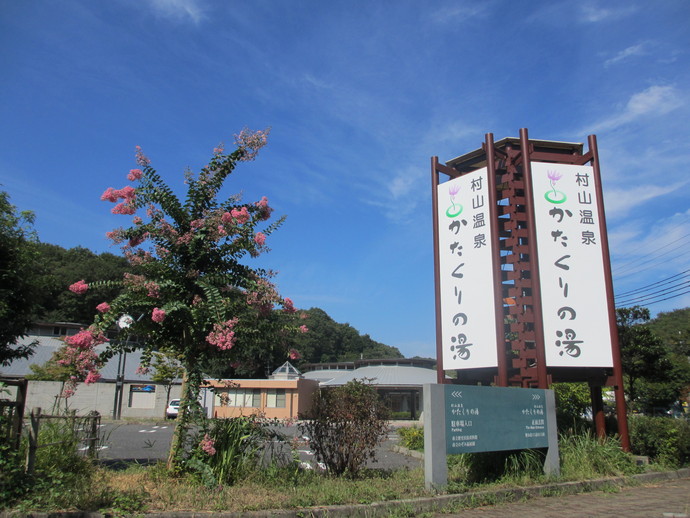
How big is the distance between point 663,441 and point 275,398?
3014 centimetres

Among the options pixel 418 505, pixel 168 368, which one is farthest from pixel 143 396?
pixel 418 505

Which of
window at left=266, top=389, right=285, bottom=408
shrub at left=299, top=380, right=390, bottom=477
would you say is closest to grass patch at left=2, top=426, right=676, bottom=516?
shrub at left=299, top=380, right=390, bottom=477

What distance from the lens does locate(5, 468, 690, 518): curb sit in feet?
17.5

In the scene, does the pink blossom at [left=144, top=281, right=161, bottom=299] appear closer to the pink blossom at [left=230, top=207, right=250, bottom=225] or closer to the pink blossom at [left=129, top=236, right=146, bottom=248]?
the pink blossom at [left=129, top=236, right=146, bottom=248]

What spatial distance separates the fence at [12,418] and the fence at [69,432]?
0.14m

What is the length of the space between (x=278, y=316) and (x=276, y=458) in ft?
6.66

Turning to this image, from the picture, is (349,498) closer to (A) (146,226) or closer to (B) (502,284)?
(A) (146,226)

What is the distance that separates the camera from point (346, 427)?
780 centimetres

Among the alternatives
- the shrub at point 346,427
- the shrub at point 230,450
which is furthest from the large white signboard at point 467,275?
the shrub at point 230,450

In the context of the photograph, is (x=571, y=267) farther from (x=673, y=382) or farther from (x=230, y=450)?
(x=673, y=382)

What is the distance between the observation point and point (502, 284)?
11.0 meters

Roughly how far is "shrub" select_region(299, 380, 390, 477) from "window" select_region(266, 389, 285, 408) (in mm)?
30429

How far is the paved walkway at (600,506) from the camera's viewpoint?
6367 mm

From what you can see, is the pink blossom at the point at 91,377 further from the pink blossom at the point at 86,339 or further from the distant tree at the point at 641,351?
the distant tree at the point at 641,351
